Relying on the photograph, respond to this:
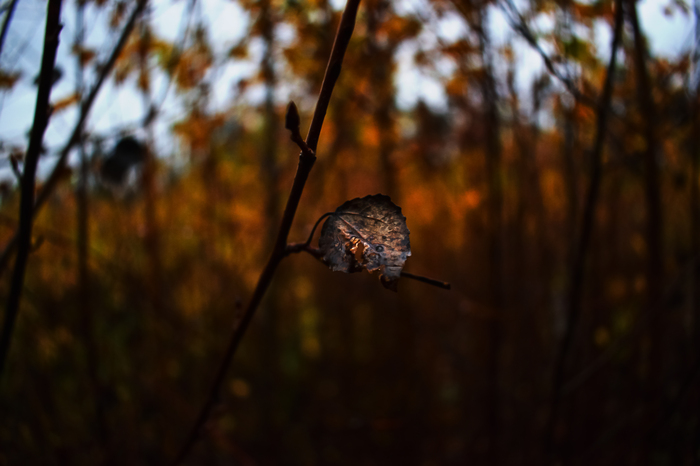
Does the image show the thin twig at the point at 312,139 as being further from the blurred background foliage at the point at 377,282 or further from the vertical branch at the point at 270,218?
the vertical branch at the point at 270,218

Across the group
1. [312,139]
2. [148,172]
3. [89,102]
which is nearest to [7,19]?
[89,102]

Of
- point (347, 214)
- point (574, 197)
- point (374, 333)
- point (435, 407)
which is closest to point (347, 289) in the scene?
point (374, 333)

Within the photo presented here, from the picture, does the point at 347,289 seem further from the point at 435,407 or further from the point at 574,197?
the point at 574,197

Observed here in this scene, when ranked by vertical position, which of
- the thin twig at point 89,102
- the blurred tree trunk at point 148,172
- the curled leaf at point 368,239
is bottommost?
the curled leaf at point 368,239

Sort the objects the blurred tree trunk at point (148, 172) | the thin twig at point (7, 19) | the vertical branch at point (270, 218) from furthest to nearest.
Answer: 1. the vertical branch at point (270, 218)
2. the blurred tree trunk at point (148, 172)
3. the thin twig at point (7, 19)

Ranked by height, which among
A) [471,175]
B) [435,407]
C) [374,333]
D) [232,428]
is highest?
[471,175]

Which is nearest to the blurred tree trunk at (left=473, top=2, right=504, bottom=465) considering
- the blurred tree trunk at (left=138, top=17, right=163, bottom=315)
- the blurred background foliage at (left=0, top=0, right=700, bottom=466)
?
the blurred background foliage at (left=0, top=0, right=700, bottom=466)

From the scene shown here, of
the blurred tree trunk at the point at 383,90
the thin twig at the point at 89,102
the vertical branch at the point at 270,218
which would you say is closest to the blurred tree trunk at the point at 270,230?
the vertical branch at the point at 270,218
